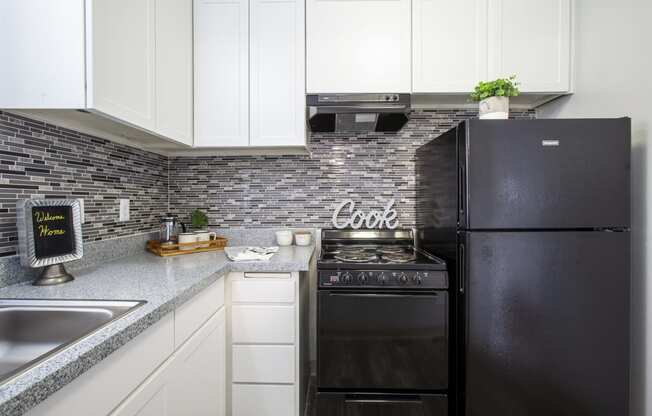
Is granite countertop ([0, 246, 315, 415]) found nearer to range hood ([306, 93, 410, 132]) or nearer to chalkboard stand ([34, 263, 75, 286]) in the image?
chalkboard stand ([34, 263, 75, 286])

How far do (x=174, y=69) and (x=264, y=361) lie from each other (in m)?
1.56

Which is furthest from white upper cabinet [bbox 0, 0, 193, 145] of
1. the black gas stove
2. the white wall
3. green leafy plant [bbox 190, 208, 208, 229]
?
the white wall

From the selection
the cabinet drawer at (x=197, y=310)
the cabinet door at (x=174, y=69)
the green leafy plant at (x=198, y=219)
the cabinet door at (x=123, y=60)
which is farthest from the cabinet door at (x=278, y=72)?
the cabinet drawer at (x=197, y=310)

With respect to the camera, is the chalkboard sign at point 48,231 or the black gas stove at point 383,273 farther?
the black gas stove at point 383,273

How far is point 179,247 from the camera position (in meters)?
1.75

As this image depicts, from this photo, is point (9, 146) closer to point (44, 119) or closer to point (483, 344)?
point (44, 119)

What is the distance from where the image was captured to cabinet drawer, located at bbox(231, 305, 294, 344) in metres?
1.47

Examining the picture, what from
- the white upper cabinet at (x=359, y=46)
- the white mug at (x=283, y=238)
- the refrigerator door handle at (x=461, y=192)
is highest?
the white upper cabinet at (x=359, y=46)

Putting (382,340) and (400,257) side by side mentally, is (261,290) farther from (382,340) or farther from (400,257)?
(400,257)

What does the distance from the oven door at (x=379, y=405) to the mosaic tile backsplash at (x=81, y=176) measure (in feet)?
4.60

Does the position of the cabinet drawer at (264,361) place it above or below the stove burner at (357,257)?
below

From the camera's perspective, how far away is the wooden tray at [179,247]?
1696 millimetres

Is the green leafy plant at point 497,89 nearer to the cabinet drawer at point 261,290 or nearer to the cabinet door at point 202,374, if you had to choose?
the cabinet drawer at point 261,290

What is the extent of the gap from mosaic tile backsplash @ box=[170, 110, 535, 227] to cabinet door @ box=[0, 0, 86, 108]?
1151 mm
